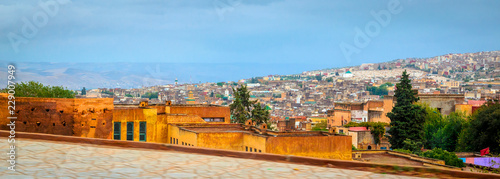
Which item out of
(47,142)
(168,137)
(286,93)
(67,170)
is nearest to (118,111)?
(168,137)

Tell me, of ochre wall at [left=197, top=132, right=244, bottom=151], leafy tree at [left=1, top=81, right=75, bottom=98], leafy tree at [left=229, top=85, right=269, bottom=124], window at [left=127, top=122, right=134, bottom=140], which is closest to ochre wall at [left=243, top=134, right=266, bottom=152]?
ochre wall at [left=197, top=132, right=244, bottom=151]

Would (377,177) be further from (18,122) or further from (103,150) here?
(18,122)

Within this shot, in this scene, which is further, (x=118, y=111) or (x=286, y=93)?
(x=286, y=93)

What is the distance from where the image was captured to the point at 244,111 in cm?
3300

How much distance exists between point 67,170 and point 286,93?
111950 mm

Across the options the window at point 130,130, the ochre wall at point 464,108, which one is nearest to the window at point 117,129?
the window at point 130,130

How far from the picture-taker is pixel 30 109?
544 inches

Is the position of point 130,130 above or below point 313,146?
above

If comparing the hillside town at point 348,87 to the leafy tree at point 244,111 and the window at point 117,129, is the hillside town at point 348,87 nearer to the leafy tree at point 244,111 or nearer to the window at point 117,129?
the leafy tree at point 244,111

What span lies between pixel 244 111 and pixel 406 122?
34.1ft

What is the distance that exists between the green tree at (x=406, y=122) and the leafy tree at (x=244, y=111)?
27.6ft

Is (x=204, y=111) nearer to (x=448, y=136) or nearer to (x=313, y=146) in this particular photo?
(x=313, y=146)

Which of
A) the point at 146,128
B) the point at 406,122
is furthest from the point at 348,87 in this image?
the point at 146,128

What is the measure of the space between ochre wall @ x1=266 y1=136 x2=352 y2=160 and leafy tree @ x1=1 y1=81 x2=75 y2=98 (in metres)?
17.7
